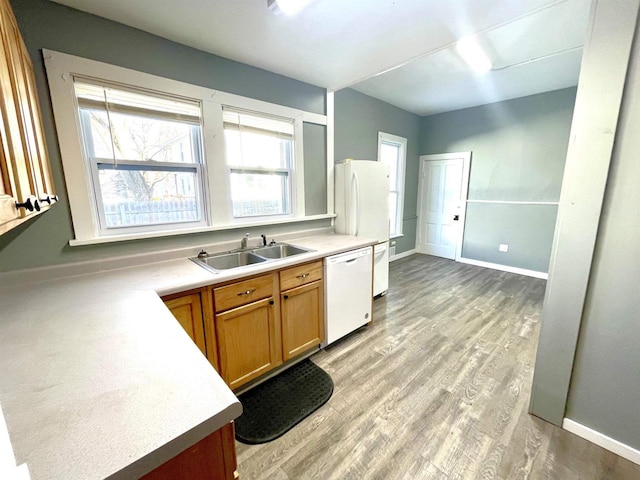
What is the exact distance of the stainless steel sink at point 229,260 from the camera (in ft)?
6.89

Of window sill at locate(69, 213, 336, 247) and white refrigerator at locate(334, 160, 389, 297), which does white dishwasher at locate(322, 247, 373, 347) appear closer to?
white refrigerator at locate(334, 160, 389, 297)

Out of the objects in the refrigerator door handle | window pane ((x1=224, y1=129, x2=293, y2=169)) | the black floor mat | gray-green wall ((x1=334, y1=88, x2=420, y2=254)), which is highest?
gray-green wall ((x1=334, y1=88, x2=420, y2=254))

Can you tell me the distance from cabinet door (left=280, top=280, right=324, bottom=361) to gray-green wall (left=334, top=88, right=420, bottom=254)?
1.94 metres

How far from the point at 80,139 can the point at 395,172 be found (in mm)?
4181

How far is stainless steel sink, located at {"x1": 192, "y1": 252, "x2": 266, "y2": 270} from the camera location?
2.10m

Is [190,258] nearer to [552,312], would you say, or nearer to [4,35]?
[4,35]

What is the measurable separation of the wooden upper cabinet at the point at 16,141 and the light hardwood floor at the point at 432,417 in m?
1.48

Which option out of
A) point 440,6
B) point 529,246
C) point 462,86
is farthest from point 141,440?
point 529,246

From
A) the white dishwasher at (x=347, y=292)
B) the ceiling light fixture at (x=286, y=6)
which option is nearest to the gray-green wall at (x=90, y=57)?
the ceiling light fixture at (x=286, y=6)

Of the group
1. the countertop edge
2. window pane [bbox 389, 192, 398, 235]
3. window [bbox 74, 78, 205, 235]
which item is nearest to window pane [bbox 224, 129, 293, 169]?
window [bbox 74, 78, 205, 235]

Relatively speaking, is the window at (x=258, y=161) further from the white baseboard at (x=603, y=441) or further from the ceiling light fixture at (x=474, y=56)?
the white baseboard at (x=603, y=441)

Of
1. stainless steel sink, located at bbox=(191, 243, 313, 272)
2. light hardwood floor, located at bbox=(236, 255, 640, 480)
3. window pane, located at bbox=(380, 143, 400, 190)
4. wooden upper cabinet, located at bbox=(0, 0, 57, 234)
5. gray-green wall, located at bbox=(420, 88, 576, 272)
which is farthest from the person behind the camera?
window pane, located at bbox=(380, 143, 400, 190)

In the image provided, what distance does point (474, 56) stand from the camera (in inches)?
103

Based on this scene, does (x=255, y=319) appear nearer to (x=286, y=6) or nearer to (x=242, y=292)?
(x=242, y=292)
